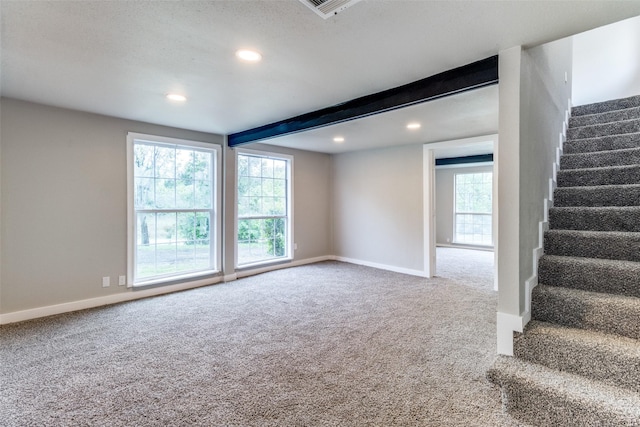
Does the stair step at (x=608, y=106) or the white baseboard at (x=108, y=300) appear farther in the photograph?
the stair step at (x=608, y=106)

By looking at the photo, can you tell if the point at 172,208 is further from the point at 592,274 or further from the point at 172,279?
the point at 592,274

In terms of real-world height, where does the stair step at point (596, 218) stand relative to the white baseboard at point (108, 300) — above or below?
above

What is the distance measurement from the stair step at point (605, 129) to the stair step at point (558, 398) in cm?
309

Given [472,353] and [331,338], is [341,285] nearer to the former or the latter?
[331,338]

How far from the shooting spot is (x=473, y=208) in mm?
8461

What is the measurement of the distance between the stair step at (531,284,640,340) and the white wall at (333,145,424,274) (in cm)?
304

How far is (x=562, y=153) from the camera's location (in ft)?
11.7

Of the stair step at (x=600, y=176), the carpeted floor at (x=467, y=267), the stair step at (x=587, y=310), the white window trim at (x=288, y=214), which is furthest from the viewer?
the white window trim at (x=288, y=214)

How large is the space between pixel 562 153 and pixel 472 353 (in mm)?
2599

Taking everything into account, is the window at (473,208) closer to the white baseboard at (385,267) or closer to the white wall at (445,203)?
the white wall at (445,203)

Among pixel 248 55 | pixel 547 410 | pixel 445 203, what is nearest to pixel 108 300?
pixel 248 55

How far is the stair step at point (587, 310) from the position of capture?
1958 mm

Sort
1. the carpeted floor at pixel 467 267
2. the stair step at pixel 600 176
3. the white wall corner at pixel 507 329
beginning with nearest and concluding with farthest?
the white wall corner at pixel 507 329 → the stair step at pixel 600 176 → the carpeted floor at pixel 467 267

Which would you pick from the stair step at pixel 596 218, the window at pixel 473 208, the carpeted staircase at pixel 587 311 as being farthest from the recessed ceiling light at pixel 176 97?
the window at pixel 473 208
